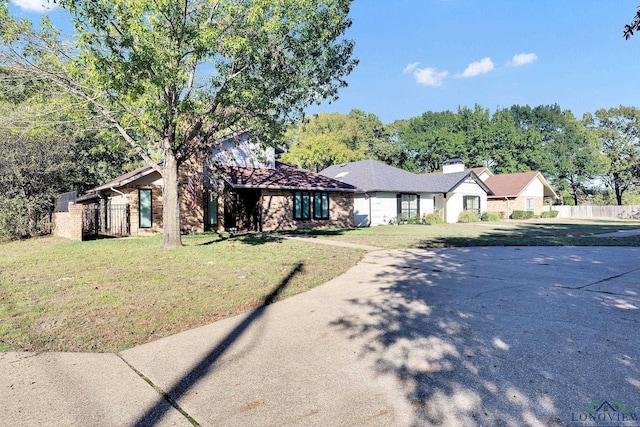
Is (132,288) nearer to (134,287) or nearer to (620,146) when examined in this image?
(134,287)

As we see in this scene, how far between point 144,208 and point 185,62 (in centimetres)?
981

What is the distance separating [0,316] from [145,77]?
622 cm

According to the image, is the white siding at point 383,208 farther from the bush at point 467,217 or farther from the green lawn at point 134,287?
the green lawn at point 134,287

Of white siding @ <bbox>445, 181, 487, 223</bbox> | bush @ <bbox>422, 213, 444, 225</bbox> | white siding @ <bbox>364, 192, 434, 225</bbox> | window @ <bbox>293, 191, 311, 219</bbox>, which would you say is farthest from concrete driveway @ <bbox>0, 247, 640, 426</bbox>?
white siding @ <bbox>445, 181, 487, 223</bbox>

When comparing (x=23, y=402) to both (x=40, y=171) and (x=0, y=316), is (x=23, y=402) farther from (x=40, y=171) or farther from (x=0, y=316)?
(x=40, y=171)

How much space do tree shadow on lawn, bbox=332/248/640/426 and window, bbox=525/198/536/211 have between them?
35942 millimetres

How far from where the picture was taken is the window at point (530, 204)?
39781 millimetres

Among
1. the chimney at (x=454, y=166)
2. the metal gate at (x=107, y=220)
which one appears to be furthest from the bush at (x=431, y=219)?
the metal gate at (x=107, y=220)

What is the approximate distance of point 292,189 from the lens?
21953mm

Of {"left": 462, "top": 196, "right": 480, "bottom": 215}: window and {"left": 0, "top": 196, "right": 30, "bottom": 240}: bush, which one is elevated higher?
{"left": 462, "top": 196, "right": 480, "bottom": 215}: window

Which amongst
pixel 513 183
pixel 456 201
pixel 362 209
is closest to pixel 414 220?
pixel 362 209

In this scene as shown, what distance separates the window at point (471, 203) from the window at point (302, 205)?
54.8 feet

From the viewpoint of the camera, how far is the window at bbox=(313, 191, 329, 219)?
916 inches

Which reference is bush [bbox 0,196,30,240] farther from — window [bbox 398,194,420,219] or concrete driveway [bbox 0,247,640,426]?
window [bbox 398,194,420,219]
